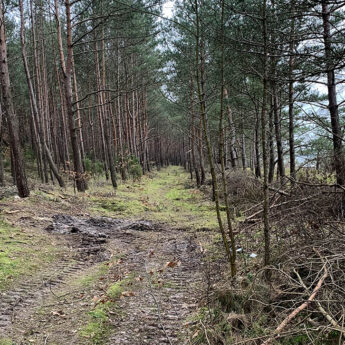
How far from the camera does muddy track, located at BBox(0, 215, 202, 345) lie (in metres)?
3.27

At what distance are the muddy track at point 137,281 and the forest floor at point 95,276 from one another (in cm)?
1

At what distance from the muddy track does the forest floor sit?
0.04ft

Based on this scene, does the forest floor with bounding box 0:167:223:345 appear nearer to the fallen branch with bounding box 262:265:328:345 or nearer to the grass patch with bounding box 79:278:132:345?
the grass patch with bounding box 79:278:132:345

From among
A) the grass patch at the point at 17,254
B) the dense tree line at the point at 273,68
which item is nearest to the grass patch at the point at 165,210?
the dense tree line at the point at 273,68

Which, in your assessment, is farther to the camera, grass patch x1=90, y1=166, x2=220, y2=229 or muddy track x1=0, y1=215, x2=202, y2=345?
grass patch x1=90, y1=166, x2=220, y2=229

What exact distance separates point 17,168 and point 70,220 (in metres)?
2.72

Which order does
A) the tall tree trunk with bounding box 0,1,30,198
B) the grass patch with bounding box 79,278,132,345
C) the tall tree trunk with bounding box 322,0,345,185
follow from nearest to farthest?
the grass patch with bounding box 79,278,132,345 → the tall tree trunk with bounding box 322,0,345,185 → the tall tree trunk with bounding box 0,1,30,198

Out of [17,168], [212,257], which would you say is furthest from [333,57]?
[17,168]

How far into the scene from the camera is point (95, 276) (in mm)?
4824

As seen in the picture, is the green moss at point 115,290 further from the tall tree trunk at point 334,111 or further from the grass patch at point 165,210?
the grass patch at point 165,210

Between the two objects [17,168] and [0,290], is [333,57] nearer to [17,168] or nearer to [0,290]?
[0,290]

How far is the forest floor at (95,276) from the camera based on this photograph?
3244 mm

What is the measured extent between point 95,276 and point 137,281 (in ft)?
2.38

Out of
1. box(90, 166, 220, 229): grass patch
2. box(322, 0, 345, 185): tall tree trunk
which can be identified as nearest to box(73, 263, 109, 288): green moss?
box(90, 166, 220, 229): grass patch
